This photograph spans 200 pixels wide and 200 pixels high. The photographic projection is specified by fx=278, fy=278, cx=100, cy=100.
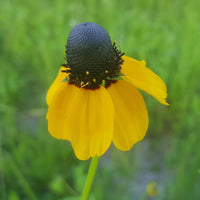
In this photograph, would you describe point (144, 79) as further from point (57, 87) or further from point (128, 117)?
point (57, 87)

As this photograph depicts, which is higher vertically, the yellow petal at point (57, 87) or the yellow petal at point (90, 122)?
the yellow petal at point (57, 87)

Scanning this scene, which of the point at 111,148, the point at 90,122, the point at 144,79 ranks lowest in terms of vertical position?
the point at 111,148

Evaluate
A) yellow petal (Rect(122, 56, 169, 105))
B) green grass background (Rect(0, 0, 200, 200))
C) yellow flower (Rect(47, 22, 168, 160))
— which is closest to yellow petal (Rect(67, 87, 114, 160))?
yellow flower (Rect(47, 22, 168, 160))

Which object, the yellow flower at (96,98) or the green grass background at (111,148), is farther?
the green grass background at (111,148)

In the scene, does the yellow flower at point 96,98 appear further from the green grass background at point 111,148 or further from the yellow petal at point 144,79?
the green grass background at point 111,148

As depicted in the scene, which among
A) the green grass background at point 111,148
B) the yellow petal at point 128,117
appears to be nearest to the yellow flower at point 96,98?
the yellow petal at point 128,117

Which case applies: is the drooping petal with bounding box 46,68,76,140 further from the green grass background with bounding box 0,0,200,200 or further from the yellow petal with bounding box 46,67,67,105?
the green grass background with bounding box 0,0,200,200

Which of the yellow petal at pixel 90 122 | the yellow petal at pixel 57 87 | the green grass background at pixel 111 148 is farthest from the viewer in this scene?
the green grass background at pixel 111 148

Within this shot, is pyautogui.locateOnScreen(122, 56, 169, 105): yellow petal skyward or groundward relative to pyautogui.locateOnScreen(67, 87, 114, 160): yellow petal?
skyward

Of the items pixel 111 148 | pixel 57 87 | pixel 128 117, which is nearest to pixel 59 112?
pixel 57 87
